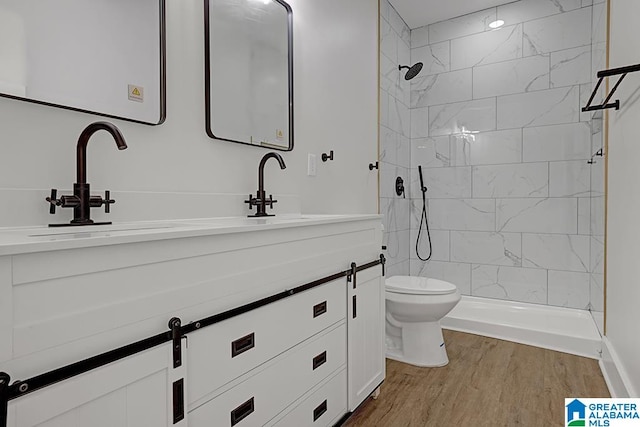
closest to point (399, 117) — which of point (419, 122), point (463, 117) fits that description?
point (419, 122)

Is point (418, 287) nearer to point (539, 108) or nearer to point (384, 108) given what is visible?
point (384, 108)

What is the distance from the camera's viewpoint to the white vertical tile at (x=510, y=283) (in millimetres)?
3142

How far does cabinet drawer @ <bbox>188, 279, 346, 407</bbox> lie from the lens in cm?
93

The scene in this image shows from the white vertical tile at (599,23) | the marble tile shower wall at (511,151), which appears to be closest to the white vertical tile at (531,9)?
the marble tile shower wall at (511,151)

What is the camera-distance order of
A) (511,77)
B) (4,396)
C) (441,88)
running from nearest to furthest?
(4,396)
(511,77)
(441,88)

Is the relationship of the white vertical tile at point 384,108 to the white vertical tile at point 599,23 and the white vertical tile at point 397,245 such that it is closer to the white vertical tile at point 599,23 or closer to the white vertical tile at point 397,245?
the white vertical tile at point 397,245

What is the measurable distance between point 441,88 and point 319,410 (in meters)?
3.04

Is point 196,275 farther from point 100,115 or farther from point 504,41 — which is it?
point 504,41

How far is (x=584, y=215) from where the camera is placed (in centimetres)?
296

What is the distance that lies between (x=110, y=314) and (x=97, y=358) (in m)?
0.08

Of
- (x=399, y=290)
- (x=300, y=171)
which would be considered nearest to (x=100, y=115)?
(x=300, y=171)

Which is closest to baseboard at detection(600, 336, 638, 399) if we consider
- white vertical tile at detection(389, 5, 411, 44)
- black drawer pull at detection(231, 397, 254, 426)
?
black drawer pull at detection(231, 397, 254, 426)

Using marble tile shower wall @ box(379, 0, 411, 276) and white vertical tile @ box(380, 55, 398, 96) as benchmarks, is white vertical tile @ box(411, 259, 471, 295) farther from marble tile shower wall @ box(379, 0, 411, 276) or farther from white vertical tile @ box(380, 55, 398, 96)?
white vertical tile @ box(380, 55, 398, 96)

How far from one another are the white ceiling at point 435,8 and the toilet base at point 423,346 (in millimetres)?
2584
